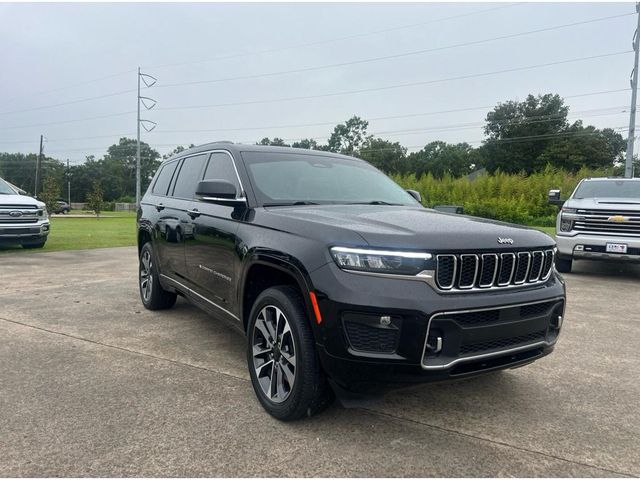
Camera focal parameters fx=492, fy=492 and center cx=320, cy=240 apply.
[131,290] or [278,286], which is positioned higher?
[278,286]

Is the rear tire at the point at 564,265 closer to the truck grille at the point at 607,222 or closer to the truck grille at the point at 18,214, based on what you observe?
the truck grille at the point at 607,222

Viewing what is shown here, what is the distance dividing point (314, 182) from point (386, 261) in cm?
157

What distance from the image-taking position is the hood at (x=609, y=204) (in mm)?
7885

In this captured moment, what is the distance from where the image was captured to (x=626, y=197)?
28.1ft

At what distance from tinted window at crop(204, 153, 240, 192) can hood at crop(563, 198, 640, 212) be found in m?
6.66

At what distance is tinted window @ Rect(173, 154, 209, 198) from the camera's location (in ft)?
15.4

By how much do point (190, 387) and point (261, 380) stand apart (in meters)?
0.64

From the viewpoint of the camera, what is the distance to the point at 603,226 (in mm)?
8125

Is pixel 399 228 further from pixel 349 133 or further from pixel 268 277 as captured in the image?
pixel 349 133

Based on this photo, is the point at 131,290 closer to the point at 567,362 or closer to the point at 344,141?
the point at 567,362

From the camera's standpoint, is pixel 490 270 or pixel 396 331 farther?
pixel 490 270

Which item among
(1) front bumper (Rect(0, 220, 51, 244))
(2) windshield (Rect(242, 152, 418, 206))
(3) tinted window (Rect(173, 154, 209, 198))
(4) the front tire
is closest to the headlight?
(4) the front tire

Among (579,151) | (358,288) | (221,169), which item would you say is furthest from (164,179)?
(579,151)

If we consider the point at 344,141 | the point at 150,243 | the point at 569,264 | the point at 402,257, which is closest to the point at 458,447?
the point at 402,257
